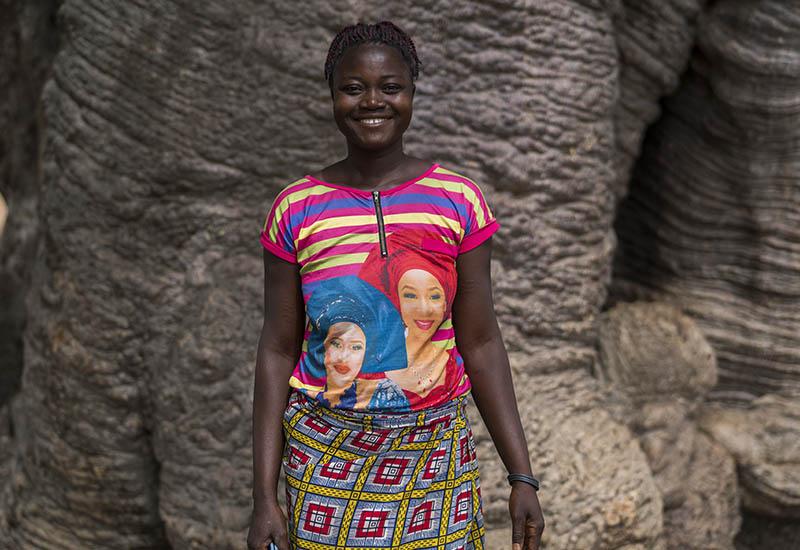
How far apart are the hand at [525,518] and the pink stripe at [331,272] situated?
541 mm

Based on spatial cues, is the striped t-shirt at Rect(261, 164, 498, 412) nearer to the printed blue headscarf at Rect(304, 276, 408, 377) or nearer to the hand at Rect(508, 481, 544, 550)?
the printed blue headscarf at Rect(304, 276, 408, 377)

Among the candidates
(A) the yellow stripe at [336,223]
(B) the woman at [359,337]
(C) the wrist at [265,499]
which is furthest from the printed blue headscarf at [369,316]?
(C) the wrist at [265,499]

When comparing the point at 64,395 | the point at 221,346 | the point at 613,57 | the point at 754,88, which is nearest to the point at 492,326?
the point at 221,346

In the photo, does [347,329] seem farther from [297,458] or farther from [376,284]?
[297,458]

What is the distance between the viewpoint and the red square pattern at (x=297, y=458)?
6.98 ft

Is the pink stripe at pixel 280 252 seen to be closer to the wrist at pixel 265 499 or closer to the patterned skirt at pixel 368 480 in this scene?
the patterned skirt at pixel 368 480

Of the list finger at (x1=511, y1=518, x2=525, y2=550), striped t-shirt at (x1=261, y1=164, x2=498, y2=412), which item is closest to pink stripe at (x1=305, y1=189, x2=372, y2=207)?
striped t-shirt at (x1=261, y1=164, x2=498, y2=412)

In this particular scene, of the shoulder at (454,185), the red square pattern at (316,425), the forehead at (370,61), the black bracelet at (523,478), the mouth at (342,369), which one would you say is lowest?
the black bracelet at (523,478)

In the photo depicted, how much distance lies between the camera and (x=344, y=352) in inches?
→ 80.9

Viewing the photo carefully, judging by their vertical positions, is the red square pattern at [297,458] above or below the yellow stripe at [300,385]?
below

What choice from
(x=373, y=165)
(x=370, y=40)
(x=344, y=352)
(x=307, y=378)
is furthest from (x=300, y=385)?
(x=370, y=40)

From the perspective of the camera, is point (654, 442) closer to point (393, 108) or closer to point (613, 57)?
point (613, 57)

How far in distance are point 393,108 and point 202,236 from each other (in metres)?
1.44

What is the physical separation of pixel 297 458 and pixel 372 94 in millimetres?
734
